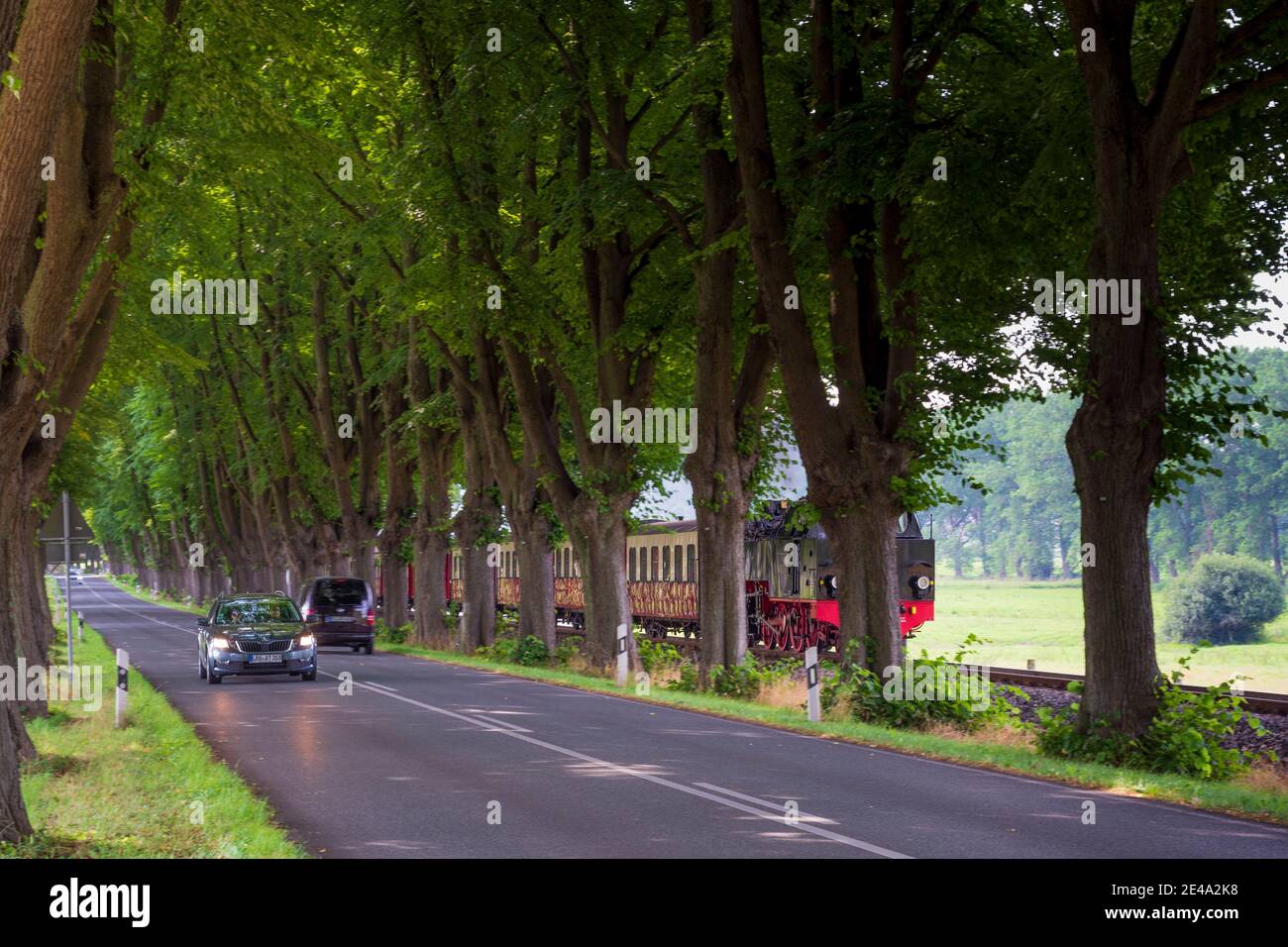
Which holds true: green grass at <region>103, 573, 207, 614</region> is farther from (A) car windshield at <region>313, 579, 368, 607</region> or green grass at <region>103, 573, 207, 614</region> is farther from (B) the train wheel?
(B) the train wheel

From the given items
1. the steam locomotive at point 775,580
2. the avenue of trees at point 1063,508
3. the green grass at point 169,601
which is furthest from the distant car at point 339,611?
the green grass at point 169,601

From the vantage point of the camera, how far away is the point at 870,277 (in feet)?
66.3

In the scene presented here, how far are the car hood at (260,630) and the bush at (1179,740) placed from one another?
1592 cm

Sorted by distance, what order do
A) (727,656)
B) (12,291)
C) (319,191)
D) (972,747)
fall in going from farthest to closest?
(319,191), (727,656), (972,747), (12,291)

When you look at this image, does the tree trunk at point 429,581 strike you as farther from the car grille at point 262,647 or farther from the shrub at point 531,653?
the car grille at point 262,647

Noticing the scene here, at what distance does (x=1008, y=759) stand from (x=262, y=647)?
51.7 feet

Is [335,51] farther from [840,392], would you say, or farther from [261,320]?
[261,320]

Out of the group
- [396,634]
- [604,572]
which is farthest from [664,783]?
[396,634]

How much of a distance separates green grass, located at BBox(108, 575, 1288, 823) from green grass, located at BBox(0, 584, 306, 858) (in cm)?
714

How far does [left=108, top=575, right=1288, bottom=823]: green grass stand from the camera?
1216 cm

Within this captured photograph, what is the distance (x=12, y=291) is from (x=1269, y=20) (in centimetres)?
1143

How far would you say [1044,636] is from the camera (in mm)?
67750

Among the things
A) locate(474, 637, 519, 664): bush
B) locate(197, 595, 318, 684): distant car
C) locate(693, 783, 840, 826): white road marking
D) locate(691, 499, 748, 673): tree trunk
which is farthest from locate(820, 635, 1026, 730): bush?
locate(474, 637, 519, 664): bush

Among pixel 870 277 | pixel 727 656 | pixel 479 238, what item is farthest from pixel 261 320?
pixel 870 277
